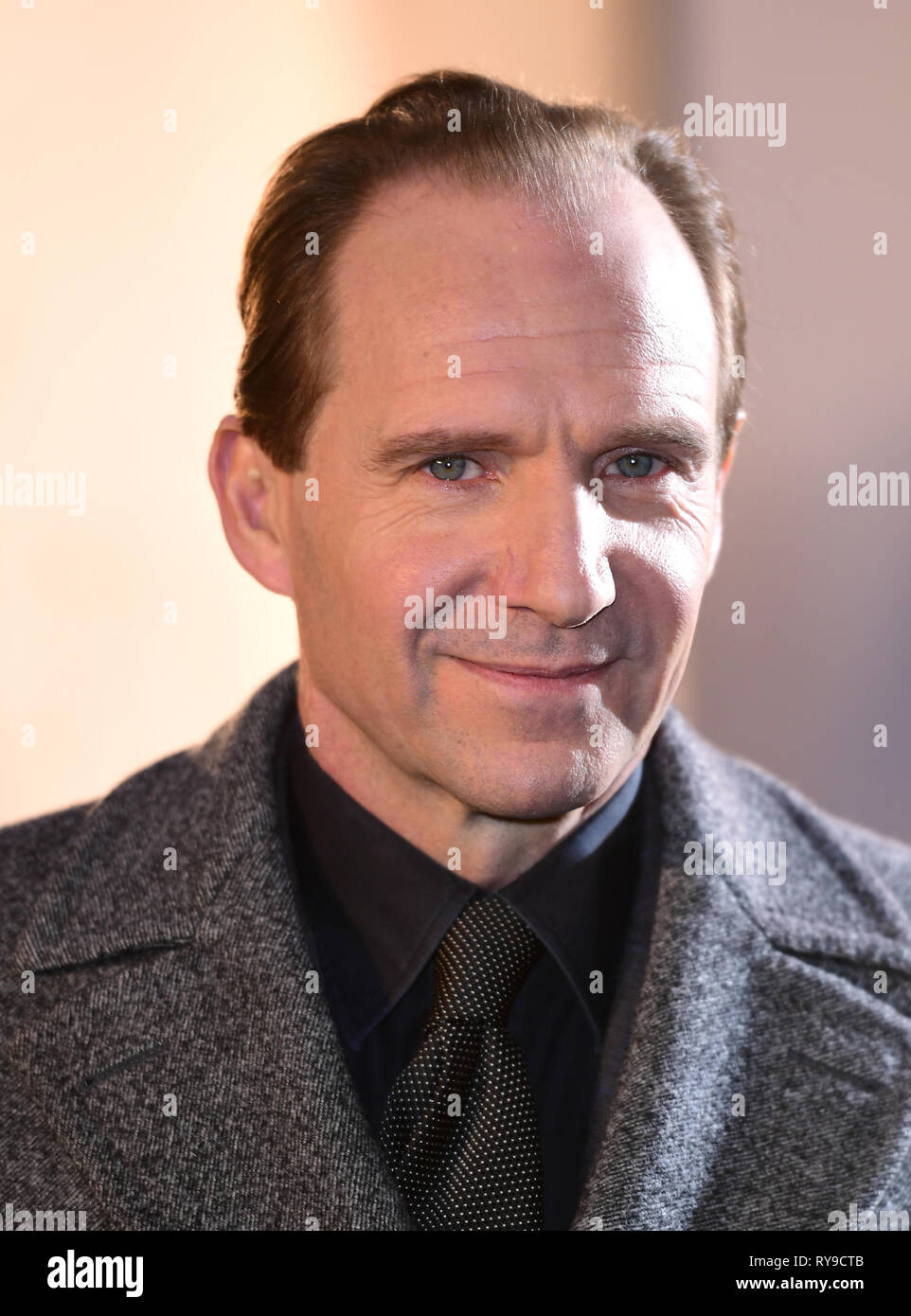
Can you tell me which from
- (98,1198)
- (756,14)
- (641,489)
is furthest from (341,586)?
(756,14)

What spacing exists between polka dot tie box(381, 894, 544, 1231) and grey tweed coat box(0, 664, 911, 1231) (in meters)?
0.07

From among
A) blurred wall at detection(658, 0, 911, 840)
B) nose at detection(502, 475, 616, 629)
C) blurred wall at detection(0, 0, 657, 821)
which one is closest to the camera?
nose at detection(502, 475, 616, 629)

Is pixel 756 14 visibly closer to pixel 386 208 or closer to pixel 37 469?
pixel 386 208

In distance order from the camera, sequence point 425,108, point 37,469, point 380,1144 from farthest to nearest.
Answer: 1. point 37,469
2. point 425,108
3. point 380,1144

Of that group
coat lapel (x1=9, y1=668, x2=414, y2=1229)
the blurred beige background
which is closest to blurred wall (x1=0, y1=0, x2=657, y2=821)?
the blurred beige background

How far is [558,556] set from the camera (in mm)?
1467

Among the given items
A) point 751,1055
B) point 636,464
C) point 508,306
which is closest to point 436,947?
point 751,1055

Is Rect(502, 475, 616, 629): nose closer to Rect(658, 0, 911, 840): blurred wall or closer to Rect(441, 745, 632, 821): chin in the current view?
Rect(441, 745, 632, 821): chin

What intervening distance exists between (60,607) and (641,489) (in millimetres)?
1312

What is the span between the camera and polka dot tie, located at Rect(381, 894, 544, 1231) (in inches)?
60.4

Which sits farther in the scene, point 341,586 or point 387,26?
point 387,26

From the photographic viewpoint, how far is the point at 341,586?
1640mm

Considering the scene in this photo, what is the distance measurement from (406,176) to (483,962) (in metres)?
0.94

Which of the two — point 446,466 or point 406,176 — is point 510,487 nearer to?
point 446,466
